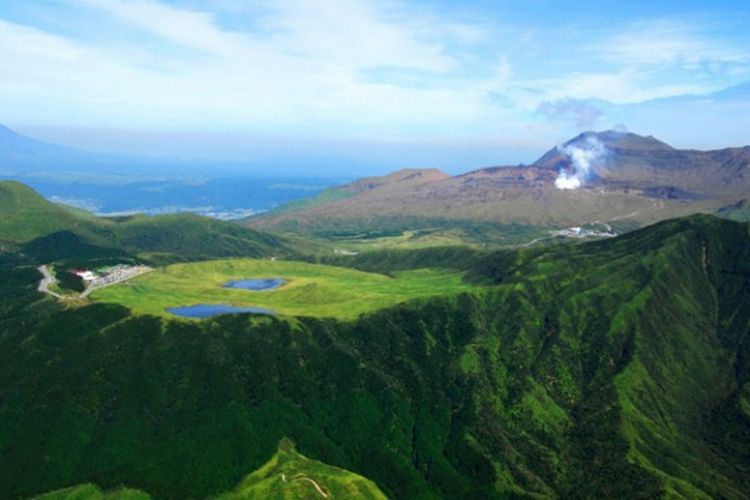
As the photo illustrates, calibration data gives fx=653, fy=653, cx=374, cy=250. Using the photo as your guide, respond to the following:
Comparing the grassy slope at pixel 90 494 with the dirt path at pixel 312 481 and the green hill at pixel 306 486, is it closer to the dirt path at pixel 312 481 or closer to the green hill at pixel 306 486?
the green hill at pixel 306 486

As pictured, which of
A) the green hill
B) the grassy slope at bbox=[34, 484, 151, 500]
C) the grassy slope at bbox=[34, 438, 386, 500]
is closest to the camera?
the grassy slope at bbox=[34, 484, 151, 500]

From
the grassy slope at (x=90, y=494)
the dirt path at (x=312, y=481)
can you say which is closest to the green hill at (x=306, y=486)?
the dirt path at (x=312, y=481)

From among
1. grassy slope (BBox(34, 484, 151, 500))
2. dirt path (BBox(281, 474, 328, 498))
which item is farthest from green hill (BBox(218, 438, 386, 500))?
grassy slope (BBox(34, 484, 151, 500))

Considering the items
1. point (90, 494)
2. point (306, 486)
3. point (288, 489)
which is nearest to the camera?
point (90, 494)

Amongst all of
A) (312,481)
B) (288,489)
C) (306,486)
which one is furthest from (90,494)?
(312,481)

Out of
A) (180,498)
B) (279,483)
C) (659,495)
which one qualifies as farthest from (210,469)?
(659,495)

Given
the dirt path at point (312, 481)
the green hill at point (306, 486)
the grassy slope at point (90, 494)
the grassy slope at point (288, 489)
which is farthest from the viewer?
the green hill at point (306, 486)

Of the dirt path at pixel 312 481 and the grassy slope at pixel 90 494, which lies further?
the dirt path at pixel 312 481

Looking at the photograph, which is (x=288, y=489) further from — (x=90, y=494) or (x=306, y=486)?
(x=90, y=494)

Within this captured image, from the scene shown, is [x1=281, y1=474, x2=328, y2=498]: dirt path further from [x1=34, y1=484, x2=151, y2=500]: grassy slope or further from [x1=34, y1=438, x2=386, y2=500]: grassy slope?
[x1=34, y1=484, x2=151, y2=500]: grassy slope

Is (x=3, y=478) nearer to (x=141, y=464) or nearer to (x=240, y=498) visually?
(x=141, y=464)

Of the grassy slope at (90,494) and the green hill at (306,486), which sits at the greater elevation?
the grassy slope at (90,494)
